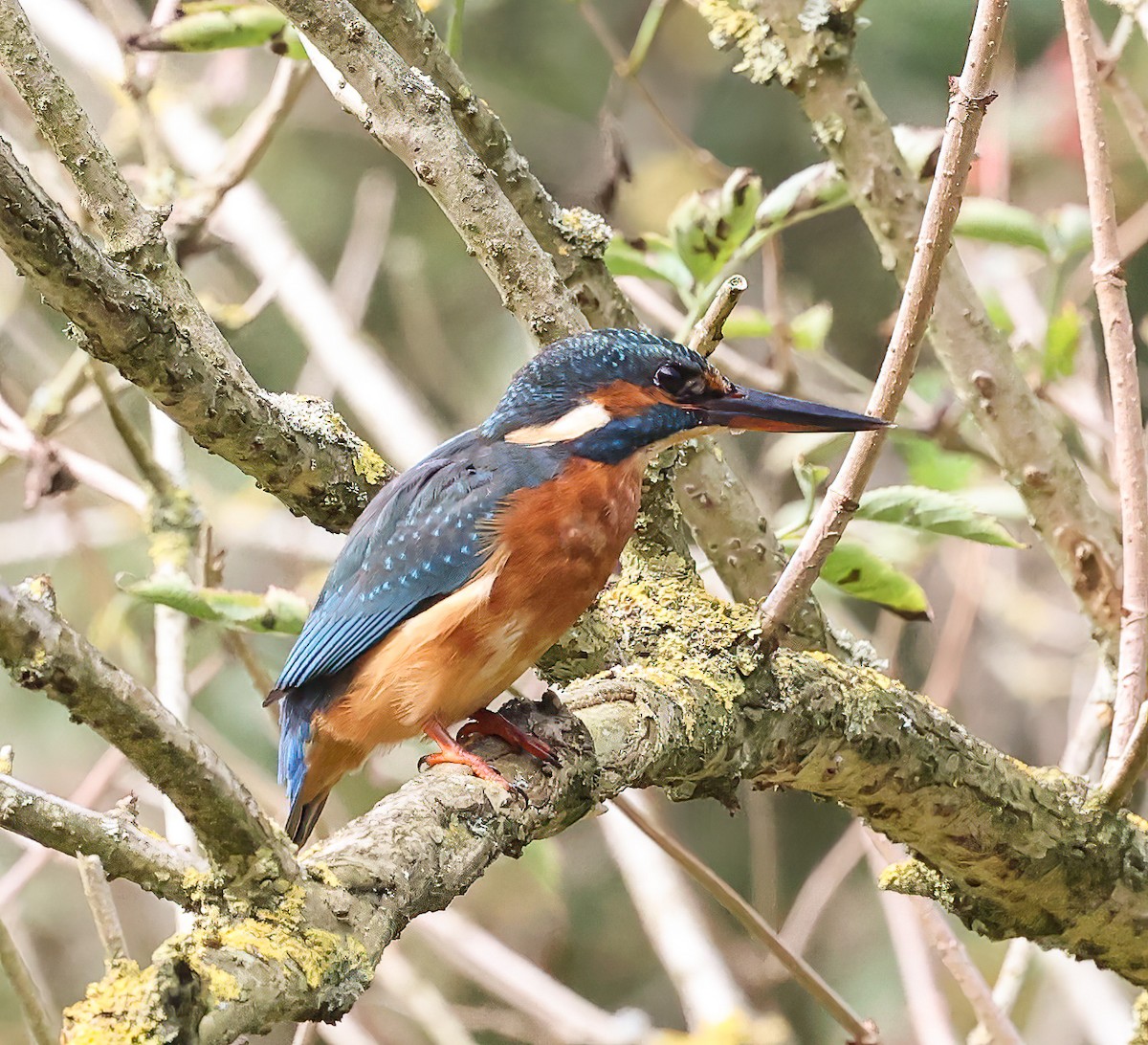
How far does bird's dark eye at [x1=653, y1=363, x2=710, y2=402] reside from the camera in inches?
69.7

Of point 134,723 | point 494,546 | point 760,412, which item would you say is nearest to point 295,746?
point 494,546

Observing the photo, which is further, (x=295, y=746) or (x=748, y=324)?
(x=748, y=324)

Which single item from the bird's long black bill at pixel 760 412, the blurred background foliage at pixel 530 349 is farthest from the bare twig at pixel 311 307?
the bird's long black bill at pixel 760 412

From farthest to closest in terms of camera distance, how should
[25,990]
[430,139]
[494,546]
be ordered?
1. [494,546]
2. [430,139]
3. [25,990]

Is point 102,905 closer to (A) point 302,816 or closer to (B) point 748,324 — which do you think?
(A) point 302,816

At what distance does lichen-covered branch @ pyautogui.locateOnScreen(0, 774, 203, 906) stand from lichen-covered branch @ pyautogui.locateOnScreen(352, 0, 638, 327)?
1.11 m

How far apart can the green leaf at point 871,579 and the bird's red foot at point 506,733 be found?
0.52m

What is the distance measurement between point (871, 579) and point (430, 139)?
86 centimetres

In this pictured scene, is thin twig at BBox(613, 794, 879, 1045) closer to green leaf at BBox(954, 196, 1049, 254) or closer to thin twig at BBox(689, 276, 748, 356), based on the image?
thin twig at BBox(689, 276, 748, 356)

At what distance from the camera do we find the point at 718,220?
6.22 ft

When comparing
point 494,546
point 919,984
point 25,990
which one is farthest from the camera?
point 919,984

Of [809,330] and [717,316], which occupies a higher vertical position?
[809,330]

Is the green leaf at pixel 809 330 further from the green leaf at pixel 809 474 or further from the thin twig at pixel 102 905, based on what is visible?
the thin twig at pixel 102 905

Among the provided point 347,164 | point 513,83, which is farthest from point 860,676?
point 347,164
